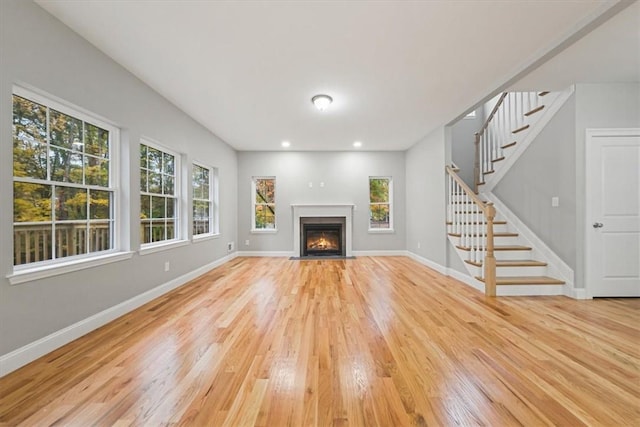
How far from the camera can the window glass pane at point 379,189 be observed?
7.02 meters

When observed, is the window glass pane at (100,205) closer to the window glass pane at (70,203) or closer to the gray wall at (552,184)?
the window glass pane at (70,203)

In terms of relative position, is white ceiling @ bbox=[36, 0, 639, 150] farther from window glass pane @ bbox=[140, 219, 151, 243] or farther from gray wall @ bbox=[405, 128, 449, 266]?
window glass pane @ bbox=[140, 219, 151, 243]

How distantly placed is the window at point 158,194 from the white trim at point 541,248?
527 cm

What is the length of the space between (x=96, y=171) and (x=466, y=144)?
6.58m

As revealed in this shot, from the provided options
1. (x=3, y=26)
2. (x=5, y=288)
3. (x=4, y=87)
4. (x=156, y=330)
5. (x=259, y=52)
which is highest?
(x=259, y=52)

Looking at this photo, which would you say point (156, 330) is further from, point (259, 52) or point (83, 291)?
point (259, 52)

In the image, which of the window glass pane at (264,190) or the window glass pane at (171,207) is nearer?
the window glass pane at (171,207)

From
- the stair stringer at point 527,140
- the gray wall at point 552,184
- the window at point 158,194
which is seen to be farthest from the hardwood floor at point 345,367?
the stair stringer at point 527,140

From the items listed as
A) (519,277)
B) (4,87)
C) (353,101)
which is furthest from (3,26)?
(519,277)

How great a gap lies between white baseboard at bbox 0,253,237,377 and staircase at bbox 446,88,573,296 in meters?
4.18

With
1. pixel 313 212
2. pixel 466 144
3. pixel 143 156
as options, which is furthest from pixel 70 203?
pixel 466 144

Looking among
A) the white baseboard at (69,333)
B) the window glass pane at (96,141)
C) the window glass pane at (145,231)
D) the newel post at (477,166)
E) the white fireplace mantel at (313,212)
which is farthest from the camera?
the white fireplace mantel at (313,212)

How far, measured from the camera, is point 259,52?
264cm

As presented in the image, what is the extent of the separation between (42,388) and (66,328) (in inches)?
28.2
